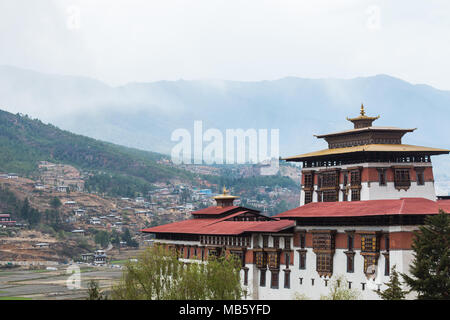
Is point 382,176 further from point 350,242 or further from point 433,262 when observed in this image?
point 433,262

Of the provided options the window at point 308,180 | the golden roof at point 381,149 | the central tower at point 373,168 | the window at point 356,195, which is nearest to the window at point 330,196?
the central tower at point 373,168

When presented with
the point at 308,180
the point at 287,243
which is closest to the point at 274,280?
the point at 287,243

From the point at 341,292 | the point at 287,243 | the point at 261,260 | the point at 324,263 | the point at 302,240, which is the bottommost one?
the point at 341,292

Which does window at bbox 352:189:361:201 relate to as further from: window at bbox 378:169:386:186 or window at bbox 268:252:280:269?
window at bbox 268:252:280:269

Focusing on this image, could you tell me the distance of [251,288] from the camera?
7588 cm

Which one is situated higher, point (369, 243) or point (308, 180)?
point (308, 180)

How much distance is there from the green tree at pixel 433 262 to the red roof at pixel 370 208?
5.15m

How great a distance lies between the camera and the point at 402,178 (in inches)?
2820

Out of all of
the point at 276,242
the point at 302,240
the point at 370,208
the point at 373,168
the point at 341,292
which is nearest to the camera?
the point at 341,292

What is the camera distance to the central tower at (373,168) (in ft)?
235

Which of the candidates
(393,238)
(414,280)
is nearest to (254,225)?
(393,238)

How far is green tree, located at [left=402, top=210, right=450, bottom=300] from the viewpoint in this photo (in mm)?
51969

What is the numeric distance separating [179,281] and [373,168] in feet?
74.1
